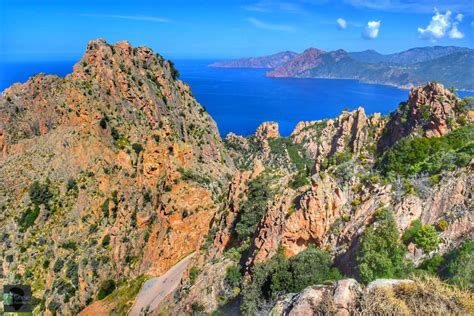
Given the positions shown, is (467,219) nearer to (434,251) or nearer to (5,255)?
(434,251)

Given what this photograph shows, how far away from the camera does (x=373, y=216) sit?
17.9 meters

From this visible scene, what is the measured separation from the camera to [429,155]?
24.3 meters

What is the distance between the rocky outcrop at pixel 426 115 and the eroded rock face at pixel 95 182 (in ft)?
64.5

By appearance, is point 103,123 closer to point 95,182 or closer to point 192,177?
point 95,182

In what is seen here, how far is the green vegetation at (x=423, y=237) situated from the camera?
15.7 metres

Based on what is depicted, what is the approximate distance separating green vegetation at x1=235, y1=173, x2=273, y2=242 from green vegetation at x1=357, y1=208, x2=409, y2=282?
32.3 feet

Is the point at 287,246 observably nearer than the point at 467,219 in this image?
No

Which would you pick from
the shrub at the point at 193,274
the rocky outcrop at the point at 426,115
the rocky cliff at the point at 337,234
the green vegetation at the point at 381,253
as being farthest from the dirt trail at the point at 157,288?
the rocky outcrop at the point at 426,115

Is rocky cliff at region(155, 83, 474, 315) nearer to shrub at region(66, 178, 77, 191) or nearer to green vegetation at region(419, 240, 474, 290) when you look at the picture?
green vegetation at region(419, 240, 474, 290)

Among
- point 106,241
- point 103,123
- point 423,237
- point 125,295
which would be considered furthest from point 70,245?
point 423,237

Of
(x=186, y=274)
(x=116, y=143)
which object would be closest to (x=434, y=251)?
(x=186, y=274)

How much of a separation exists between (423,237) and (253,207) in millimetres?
14244

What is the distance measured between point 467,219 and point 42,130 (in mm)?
47459

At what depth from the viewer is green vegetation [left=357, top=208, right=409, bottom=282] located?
14883mm
